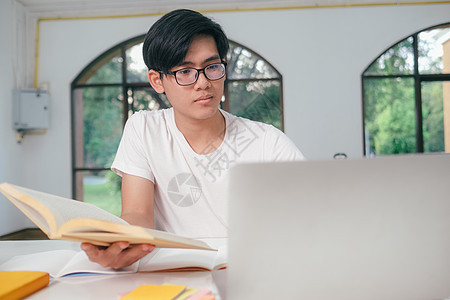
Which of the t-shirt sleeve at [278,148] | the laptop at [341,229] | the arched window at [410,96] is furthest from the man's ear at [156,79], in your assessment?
the arched window at [410,96]

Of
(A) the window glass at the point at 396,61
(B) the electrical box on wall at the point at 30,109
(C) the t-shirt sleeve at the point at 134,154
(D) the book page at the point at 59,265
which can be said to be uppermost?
(A) the window glass at the point at 396,61

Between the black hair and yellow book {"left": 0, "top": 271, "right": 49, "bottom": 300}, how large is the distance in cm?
74

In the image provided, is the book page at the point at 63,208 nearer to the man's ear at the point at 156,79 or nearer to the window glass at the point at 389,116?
the man's ear at the point at 156,79

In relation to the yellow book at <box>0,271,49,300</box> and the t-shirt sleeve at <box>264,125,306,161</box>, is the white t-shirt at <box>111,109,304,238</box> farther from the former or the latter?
the yellow book at <box>0,271,49,300</box>

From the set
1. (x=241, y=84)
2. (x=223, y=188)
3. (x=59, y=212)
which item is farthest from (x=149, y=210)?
(x=241, y=84)

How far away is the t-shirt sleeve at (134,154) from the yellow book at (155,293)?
2.27 ft

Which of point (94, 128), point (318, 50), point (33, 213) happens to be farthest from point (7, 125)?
point (33, 213)

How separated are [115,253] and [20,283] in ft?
0.48

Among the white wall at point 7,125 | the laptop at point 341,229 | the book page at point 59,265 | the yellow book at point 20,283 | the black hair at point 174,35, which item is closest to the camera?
the laptop at point 341,229

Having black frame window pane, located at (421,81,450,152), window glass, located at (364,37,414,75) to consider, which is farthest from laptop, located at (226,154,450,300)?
black frame window pane, located at (421,81,450,152)

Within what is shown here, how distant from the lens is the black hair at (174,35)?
1.15 meters

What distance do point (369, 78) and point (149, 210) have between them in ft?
14.1

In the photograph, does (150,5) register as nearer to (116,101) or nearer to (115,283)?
(116,101)

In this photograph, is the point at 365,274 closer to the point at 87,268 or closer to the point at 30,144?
the point at 87,268
